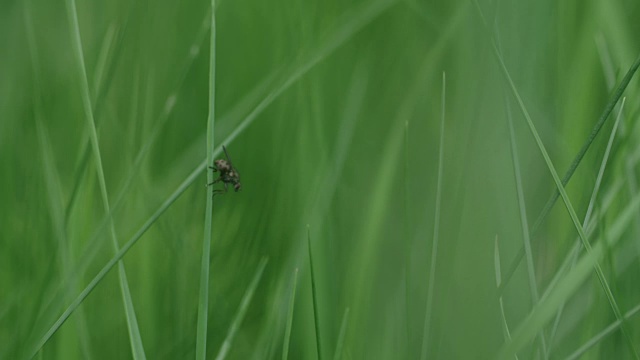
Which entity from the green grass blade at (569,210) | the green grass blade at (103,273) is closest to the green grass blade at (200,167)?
the green grass blade at (103,273)

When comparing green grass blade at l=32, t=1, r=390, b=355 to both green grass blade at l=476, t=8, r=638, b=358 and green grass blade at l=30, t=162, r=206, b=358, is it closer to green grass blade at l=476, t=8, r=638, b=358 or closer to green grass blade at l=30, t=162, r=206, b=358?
green grass blade at l=30, t=162, r=206, b=358

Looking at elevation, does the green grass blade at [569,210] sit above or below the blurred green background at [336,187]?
below

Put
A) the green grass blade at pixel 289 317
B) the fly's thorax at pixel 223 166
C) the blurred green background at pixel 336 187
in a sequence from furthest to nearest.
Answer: the fly's thorax at pixel 223 166, the blurred green background at pixel 336 187, the green grass blade at pixel 289 317

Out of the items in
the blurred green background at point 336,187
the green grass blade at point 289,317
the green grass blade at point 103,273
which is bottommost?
the green grass blade at point 289,317

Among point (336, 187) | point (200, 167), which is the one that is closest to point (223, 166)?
point (336, 187)

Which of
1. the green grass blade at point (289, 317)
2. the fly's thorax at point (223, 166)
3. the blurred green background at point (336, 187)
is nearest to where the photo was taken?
the green grass blade at point (289, 317)

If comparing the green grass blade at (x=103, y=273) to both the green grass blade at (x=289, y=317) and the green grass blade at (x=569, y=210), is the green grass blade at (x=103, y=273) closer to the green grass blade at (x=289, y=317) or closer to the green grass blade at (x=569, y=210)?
the green grass blade at (x=289, y=317)

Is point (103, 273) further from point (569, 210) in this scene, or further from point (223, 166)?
point (223, 166)

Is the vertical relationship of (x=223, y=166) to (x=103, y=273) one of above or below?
above
